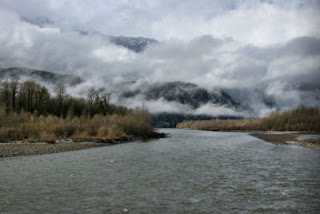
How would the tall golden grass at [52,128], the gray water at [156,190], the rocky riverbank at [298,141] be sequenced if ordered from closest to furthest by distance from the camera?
the gray water at [156,190]
the tall golden grass at [52,128]
the rocky riverbank at [298,141]

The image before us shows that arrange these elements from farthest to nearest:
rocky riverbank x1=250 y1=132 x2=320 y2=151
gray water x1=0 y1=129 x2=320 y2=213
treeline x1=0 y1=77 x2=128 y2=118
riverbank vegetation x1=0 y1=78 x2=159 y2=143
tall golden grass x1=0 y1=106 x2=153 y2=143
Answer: treeline x1=0 y1=77 x2=128 y2=118
rocky riverbank x1=250 y1=132 x2=320 y2=151
riverbank vegetation x1=0 y1=78 x2=159 y2=143
tall golden grass x1=0 y1=106 x2=153 y2=143
gray water x1=0 y1=129 x2=320 y2=213

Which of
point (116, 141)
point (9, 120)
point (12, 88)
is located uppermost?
point (12, 88)

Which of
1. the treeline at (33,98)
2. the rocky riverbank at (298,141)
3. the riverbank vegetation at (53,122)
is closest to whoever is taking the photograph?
the riverbank vegetation at (53,122)

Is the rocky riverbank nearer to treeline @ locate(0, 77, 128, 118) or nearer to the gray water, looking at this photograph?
the gray water

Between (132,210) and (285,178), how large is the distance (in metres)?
17.2

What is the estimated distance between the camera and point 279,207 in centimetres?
1541

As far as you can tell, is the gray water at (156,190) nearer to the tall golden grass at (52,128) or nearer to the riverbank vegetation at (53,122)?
the tall golden grass at (52,128)

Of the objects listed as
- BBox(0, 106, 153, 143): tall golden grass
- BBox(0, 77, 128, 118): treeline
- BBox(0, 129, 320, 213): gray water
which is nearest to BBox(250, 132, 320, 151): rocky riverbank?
BBox(0, 129, 320, 213): gray water

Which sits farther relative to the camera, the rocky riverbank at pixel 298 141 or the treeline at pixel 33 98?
the treeline at pixel 33 98

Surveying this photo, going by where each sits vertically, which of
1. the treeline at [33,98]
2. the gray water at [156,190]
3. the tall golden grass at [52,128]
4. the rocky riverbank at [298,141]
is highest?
the treeline at [33,98]

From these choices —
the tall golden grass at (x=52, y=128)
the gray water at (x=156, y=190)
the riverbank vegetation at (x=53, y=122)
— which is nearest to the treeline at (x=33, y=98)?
the riverbank vegetation at (x=53, y=122)

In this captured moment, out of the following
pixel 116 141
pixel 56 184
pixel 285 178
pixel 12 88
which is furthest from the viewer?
pixel 12 88

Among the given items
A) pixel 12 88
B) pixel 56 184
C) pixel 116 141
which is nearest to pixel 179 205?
pixel 56 184

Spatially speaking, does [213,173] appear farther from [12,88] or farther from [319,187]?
[12,88]
